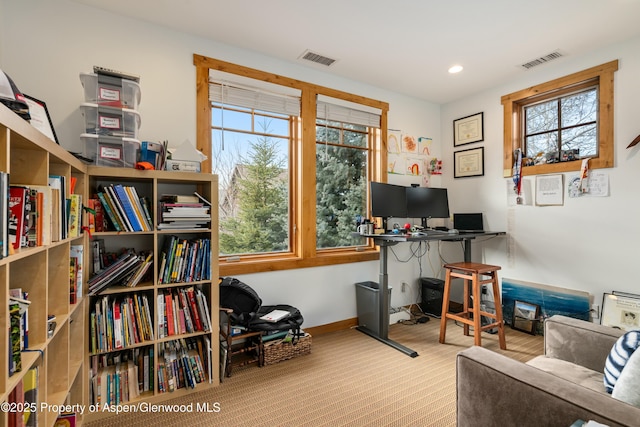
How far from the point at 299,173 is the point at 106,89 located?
1612 mm

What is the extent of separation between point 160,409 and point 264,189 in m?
1.80

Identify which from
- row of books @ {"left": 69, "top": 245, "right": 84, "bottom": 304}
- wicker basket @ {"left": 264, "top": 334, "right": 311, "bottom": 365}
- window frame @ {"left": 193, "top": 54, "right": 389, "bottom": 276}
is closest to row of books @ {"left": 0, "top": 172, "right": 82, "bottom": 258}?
row of books @ {"left": 69, "top": 245, "right": 84, "bottom": 304}

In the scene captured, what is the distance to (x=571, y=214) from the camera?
290 cm

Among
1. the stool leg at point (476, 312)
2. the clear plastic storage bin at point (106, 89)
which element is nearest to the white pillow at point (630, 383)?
the stool leg at point (476, 312)

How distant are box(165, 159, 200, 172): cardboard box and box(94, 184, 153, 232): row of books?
27 centimetres

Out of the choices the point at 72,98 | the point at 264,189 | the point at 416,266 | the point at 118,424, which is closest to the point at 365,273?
the point at 416,266

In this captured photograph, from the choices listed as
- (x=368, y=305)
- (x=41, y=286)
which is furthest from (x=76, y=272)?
(x=368, y=305)

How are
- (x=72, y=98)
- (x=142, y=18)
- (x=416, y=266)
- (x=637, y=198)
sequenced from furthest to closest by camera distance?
(x=416, y=266) → (x=637, y=198) → (x=142, y=18) → (x=72, y=98)

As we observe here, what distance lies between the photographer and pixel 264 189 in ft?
9.55

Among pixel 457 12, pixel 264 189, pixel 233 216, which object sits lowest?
pixel 233 216

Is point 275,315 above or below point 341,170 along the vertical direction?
A: below

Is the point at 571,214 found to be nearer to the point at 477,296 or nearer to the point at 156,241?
the point at 477,296

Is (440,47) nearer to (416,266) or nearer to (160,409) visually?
(416,266)

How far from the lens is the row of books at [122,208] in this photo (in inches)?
73.8
